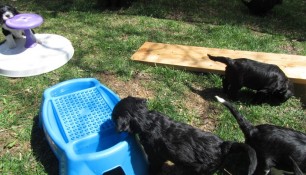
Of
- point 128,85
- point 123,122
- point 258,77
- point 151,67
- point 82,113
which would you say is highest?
point 258,77

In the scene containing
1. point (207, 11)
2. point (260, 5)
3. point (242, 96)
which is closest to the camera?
point (242, 96)

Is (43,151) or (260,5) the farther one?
(260,5)

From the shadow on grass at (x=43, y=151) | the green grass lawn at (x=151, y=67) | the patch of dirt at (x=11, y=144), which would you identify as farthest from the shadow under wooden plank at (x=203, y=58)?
the patch of dirt at (x=11, y=144)

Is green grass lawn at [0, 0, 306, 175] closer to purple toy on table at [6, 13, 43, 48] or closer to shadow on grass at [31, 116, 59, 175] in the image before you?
shadow on grass at [31, 116, 59, 175]

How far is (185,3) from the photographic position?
8.25 metres

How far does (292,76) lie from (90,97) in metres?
2.80

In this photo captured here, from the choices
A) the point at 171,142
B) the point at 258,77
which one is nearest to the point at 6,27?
the point at 171,142

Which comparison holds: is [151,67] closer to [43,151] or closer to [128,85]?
[128,85]

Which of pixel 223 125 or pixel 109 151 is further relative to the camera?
pixel 223 125

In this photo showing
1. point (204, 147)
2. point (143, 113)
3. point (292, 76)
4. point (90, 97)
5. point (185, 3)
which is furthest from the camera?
point (185, 3)

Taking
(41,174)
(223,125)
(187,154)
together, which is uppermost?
(187,154)

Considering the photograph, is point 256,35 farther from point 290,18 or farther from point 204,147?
point 204,147

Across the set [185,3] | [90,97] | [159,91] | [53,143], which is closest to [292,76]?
[159,91]

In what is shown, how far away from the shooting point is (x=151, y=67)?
207 inches
